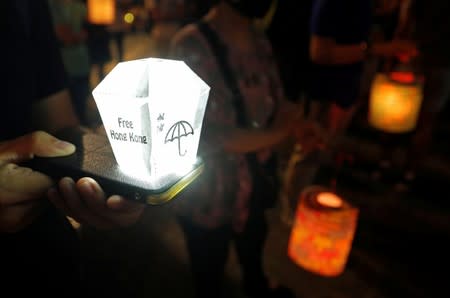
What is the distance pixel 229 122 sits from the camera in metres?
1.88

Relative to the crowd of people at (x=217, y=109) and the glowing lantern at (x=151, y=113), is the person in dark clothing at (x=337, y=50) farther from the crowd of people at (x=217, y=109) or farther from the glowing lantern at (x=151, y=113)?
the glowing lantern at (x=151, y=113)

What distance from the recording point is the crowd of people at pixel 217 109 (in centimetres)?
83

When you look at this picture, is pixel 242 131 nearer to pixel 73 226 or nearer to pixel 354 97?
pixel 73 226

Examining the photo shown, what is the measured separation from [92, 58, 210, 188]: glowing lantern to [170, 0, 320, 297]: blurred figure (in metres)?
0.89

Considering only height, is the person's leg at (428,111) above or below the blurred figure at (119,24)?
below

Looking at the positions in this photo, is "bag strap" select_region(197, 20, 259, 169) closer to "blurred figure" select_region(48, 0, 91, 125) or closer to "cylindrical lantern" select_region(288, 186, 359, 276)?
"cylindrical lantern" select_region(288, 186, 359, 276)

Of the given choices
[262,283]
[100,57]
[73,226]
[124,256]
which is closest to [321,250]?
[262,283]

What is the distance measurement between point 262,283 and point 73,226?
2.17 m

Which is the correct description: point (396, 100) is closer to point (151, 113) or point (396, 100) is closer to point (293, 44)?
point (293, 44)

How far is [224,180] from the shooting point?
199 centimetres

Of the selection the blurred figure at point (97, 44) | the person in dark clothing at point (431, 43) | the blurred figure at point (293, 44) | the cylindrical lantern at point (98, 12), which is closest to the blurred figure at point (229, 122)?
the blurred figure at point (293, 44)

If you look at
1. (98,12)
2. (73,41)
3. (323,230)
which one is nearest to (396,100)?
(323,230)

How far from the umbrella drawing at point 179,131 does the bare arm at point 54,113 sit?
0.56m

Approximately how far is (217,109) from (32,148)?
1.12 m
